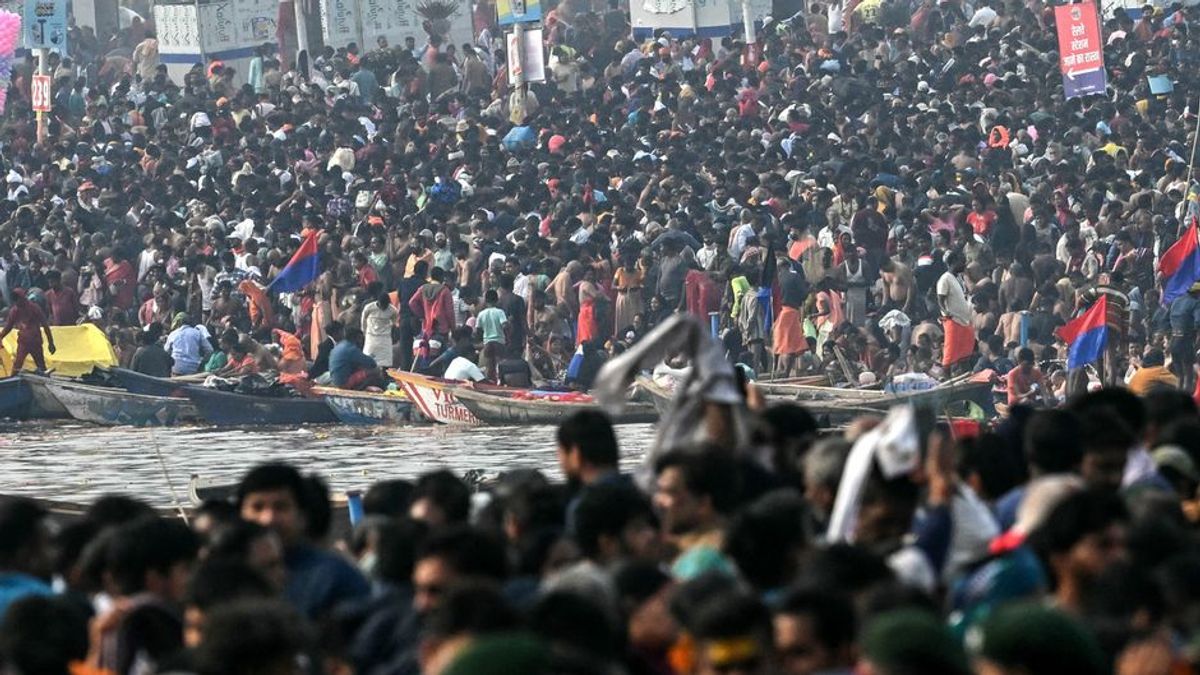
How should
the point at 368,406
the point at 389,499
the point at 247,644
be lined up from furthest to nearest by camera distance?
the point at 368,406 → the point at 389,499 → the point at 247,644

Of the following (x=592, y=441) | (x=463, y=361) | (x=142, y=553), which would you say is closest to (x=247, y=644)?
(x=142, y=553)

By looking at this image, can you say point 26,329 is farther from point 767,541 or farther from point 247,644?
point 247,644

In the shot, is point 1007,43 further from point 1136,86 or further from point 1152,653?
point 1152,653

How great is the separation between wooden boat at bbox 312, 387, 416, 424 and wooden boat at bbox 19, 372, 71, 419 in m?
2.76

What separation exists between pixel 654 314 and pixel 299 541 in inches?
691

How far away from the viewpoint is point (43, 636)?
604cm

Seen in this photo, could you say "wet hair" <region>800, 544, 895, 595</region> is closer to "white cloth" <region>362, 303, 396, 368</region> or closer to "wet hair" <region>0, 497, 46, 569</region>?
"wet hair" <region>0, 497, 46, 569</region>

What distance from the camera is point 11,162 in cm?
3155

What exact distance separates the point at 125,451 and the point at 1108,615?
60.1 feet

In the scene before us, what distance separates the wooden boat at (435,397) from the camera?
77.4 feet

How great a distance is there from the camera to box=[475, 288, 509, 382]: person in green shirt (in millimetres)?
24234

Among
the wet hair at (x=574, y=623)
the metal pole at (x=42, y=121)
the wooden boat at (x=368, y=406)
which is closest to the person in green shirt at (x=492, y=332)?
the wooden boat at (x=368, y=406)

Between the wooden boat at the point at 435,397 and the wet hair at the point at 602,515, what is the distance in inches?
649

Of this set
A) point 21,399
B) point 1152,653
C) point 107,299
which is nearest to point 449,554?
point 1152,653
